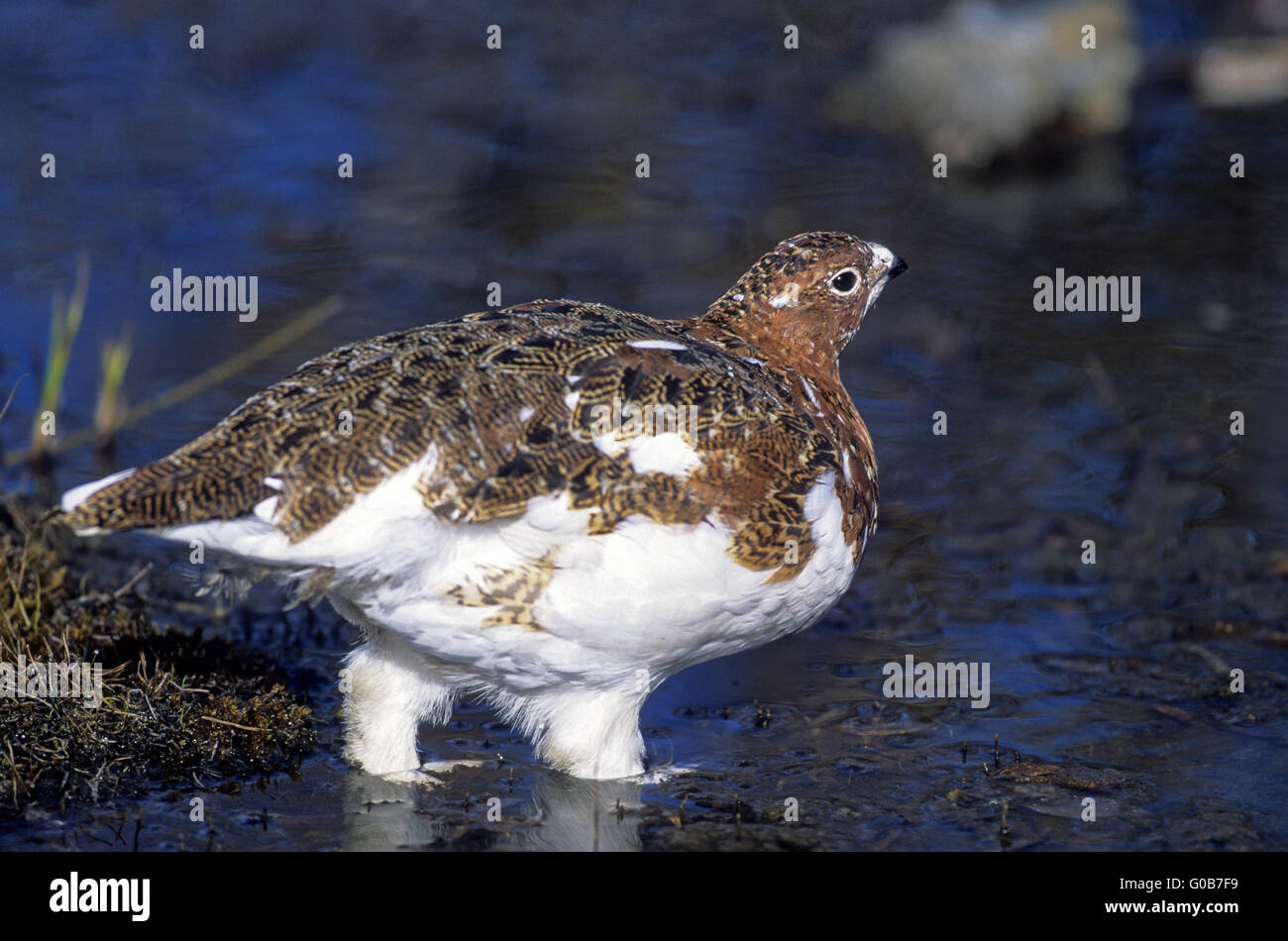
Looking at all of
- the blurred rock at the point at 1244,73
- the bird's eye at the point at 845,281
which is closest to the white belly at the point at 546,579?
the bird's eye at the point at 845,281

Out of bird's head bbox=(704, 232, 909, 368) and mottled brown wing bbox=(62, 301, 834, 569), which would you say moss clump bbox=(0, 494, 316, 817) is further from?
bird's head bbox=(704, 232, 909, 368)

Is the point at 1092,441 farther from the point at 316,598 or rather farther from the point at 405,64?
the point at 405,64

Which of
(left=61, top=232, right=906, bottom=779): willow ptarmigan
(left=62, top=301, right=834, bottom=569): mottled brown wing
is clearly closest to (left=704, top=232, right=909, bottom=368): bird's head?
(left=61, top=232, right=906, bottom=779): willow ptarmigan

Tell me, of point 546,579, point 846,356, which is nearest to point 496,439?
point 546,579

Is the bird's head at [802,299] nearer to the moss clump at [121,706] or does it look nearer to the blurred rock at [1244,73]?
the moss clump at [121,706]

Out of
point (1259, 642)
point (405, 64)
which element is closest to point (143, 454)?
point (1259, 642)

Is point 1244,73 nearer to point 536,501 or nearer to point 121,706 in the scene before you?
point 536,501

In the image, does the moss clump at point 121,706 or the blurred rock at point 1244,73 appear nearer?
the moss clump at point 121,706
